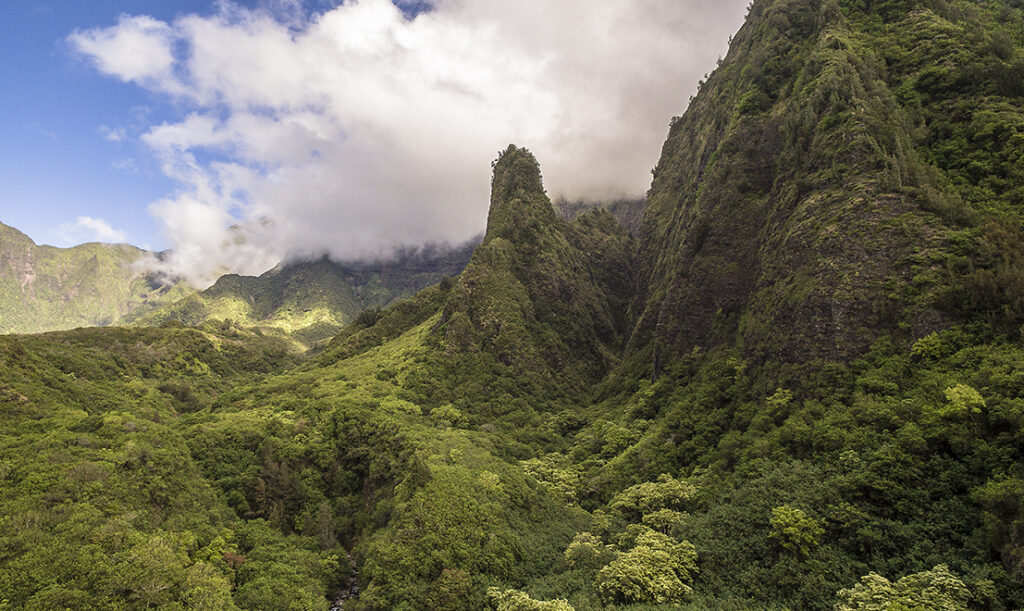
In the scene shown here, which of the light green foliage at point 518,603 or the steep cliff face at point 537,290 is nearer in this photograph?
the light green foliage at point 518,603

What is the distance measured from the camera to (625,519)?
184 feet

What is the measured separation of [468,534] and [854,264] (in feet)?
195

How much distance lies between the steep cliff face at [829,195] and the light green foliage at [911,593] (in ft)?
96.1

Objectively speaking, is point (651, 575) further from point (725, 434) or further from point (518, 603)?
point (725, 434)

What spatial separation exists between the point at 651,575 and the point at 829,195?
56766 millimetres

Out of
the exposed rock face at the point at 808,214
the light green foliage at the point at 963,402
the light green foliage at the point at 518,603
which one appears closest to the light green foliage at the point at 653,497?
the light green foliage at the point at 518,603

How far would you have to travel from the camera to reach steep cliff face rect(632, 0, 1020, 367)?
49.5m

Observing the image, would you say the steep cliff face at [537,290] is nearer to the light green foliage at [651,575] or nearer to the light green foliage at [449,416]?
the light green foliage at [449,416]

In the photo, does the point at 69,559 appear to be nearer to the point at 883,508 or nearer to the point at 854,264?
the point at 883,508

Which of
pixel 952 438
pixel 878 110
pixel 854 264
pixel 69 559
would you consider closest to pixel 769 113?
pixel 878 110

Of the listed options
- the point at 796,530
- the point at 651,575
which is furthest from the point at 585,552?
the point at 796,530

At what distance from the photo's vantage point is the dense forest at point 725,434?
3309 cm

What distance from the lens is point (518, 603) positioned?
38.2m

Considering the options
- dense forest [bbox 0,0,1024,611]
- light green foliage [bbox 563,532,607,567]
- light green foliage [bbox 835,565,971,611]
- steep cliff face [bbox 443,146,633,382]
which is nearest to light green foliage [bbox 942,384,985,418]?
dense forest [bbox 0,0,1024,611]
